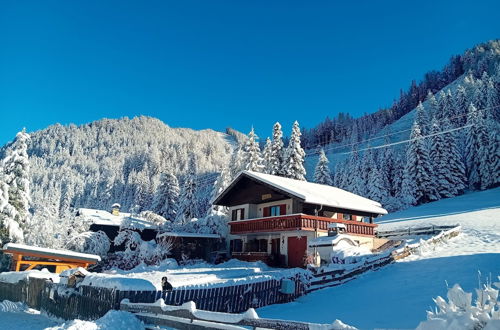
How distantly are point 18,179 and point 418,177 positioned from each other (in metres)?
51.3

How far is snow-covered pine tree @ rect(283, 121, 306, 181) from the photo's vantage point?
48.8 meters

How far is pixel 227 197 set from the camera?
38.5 m

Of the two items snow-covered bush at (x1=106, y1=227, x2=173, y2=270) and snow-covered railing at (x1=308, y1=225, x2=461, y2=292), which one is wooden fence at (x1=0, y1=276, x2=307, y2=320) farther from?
snow-covered bush at (x1=106, y1=227, x2=173, y2=270)

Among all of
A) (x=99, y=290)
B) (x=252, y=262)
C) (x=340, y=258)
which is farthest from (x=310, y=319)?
(x=252, y=262)

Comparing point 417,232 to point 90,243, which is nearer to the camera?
point 417,232

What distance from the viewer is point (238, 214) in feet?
123

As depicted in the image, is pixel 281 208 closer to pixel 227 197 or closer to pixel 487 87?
pixel 227 197

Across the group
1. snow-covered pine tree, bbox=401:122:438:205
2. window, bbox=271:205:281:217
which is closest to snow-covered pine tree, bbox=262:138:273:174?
window, bbox=271:205:281:217

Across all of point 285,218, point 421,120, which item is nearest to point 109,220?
point 285,218

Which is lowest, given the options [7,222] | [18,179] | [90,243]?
[90,243]

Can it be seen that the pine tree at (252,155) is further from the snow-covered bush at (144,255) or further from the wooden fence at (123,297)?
the wooden fence at (123,297)

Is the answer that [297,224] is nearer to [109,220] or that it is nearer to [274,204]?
[274,204]

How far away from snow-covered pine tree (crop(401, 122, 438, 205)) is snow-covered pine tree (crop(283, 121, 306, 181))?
61.3 feet

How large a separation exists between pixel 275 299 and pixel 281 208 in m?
14.7
